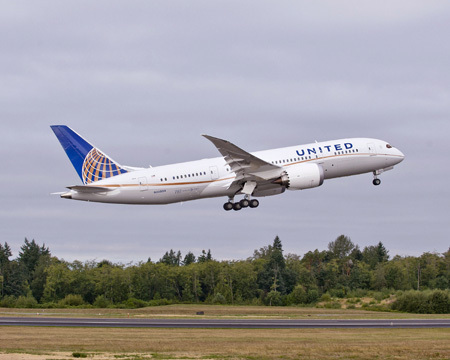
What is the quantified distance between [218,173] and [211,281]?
6729 cm

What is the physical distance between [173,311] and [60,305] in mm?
18536

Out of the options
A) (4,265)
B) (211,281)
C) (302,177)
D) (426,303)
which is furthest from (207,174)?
(4,265)

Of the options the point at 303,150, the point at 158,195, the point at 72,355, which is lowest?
the point at 72,355

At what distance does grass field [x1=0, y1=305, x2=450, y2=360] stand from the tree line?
53347mm

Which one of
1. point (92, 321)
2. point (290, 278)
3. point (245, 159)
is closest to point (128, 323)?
point (92, 321)

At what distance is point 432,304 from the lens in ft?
295

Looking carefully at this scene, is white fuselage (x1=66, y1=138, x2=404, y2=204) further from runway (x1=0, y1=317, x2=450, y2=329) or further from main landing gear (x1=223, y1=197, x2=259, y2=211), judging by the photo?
runway (x1=0, y1=317, x2=450, y2=329)

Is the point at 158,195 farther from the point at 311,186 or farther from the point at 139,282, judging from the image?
the point at 139,282

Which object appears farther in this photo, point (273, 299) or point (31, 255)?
point (31, 255)

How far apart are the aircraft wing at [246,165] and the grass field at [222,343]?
48.2 feet

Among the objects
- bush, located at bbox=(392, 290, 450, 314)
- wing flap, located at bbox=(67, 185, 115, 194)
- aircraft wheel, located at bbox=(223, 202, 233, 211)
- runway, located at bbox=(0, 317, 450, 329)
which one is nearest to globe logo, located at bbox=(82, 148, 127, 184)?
wing flap, located at bbox=(67, 185, 115, 194)

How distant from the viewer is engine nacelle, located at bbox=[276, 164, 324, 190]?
223 ft

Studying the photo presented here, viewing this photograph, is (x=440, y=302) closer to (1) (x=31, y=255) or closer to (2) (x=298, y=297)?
(2) (x=298, y=297)

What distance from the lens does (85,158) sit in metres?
69.0
